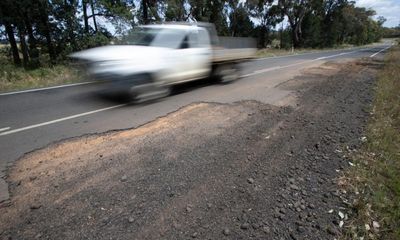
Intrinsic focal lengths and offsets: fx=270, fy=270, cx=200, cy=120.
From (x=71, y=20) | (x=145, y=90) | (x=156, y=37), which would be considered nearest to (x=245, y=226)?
(x=145, y=90)

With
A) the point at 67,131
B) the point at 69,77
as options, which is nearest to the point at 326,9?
the point at 69,77

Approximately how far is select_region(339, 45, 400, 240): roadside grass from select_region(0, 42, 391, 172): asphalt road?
9.94 ft

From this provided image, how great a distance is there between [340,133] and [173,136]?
3.23m

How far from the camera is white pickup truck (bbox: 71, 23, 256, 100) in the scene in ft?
20.9

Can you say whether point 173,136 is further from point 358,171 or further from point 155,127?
point 358,171

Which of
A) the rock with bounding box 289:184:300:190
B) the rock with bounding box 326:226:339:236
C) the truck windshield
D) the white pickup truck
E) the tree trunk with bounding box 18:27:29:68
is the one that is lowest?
the rock with bounding box 326:226:339:236

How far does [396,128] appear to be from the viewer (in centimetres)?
539

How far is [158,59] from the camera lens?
6.91m

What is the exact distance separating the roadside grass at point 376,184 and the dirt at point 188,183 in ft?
0.58

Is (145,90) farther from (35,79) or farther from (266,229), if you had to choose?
(35,79)

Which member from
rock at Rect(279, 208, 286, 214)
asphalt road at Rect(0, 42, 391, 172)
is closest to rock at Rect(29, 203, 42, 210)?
asphalt road at Rect(0, 42, 391, 172)

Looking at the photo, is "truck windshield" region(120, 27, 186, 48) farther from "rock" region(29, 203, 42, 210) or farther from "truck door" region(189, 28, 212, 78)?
"rock" region(29, 203, 42, 210)

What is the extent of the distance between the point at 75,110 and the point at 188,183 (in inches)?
165

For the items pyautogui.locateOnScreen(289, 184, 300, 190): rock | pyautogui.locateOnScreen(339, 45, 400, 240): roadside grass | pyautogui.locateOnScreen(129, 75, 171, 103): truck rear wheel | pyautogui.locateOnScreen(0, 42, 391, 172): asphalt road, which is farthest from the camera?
pyautogui.locateOnScreen(129, 75, 171, 103): truck rear wheel
